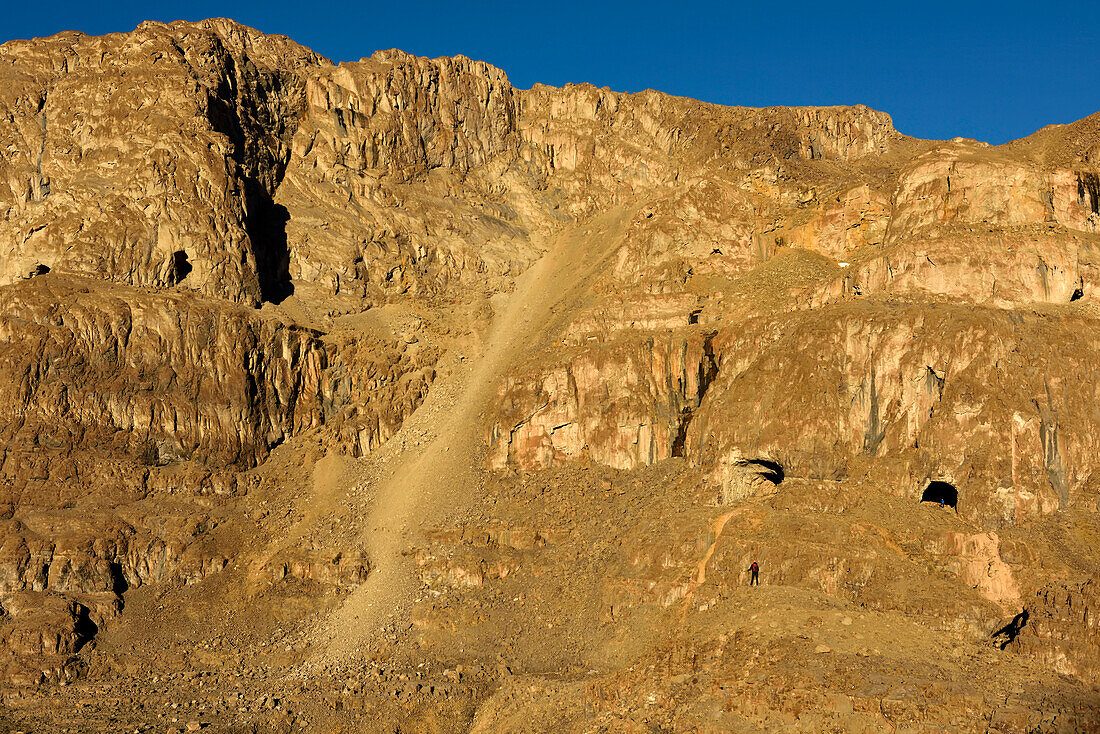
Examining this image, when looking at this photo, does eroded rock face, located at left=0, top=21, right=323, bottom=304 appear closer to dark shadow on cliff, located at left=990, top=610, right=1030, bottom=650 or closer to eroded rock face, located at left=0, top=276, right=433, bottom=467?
eroded rock face, located at left=0, top=276, right=433, bottom=467

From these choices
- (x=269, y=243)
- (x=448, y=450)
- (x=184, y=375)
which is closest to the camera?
(x=448, y=450)

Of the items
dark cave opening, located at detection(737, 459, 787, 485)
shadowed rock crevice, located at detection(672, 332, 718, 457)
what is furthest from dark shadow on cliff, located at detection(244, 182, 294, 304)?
dark cave opening, located at detection(737, 459, 787, 485)

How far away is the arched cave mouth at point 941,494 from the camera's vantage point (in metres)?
67.4

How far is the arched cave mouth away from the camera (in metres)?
67.4

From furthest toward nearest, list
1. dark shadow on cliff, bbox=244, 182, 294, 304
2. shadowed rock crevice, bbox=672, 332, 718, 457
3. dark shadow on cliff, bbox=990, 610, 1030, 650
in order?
1. dark shadow on cliff, bbox=244, 182, 294, 304
2. shadowed rock crevice, bbox=672, 332, 718, 457
3. dark shadow on cliff, bbox=990, 610, 1030, 650

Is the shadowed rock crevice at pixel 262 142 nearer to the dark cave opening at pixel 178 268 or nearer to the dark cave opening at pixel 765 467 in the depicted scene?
the dark cave opening at pixel 178 268

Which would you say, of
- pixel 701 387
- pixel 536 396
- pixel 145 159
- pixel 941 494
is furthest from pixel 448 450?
pixel 145 159

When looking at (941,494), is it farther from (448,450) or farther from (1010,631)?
(448,450)

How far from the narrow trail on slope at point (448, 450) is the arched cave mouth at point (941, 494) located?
96.9ft

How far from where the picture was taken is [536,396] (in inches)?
3255

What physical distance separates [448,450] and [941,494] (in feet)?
113

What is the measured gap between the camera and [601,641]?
6506 cm

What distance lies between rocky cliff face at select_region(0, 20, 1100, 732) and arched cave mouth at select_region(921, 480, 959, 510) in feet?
0.79

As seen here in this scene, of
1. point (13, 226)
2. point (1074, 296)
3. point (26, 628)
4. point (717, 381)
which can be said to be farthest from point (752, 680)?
point (13, 226)
